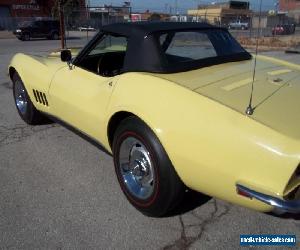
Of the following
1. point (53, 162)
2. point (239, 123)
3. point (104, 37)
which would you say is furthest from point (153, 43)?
point (53, 162)

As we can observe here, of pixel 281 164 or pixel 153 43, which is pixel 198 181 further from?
pixel 153 43

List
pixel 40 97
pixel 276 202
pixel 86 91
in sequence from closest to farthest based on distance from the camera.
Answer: pixel 276 202 → pixel 86 91 → pixel 40 97

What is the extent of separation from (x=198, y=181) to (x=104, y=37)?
186 cm

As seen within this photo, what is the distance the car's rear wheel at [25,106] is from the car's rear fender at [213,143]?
2.34 m

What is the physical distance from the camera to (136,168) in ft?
9.86

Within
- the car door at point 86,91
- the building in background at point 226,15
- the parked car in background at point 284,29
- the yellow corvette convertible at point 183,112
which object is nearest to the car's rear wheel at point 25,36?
the building in background at point 226,15

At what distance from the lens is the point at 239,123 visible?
2268mm

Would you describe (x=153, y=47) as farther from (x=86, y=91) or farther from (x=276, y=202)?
(x=276, y=202)

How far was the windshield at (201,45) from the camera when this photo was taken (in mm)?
3566

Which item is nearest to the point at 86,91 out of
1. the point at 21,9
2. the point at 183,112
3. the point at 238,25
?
the point at 183,112

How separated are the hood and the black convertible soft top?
0.27ft

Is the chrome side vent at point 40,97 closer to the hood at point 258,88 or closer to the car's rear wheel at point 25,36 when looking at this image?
the hood at point 258,88

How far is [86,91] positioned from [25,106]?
1.94 meters

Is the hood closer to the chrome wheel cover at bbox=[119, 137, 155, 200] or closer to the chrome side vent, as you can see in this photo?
the chrome wheel cover at bbox=[119, 137, 155, 200]
